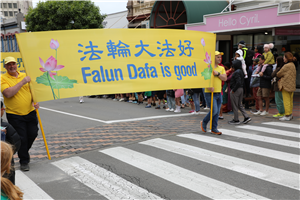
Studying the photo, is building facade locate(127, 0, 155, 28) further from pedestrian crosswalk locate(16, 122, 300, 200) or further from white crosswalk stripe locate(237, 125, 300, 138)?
pedestrian crosswalk locate(16, 122, 300, 200)

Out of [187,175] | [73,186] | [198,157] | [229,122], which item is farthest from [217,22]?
[73,186]

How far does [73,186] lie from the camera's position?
15.4 feet

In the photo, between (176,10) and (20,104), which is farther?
(176,10)

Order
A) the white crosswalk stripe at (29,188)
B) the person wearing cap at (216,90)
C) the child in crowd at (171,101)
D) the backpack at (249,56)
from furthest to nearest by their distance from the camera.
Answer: the backpack at (249,56), the child in crowd at (171,101), the person wearing cap at (216,90), the white crosswalk stripe at (29,188)

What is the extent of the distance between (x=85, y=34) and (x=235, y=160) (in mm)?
3870

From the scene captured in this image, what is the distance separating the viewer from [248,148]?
21.7ft

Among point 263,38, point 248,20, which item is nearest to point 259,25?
point 248,20

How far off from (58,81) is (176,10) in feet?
57.9

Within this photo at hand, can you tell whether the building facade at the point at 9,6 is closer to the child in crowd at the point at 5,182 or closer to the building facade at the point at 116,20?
the building facade at the point at 116,20

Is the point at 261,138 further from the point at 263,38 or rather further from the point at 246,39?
the point at 246,39

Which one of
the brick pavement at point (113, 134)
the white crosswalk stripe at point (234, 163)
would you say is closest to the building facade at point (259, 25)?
the brick pavement at point (113, 134)

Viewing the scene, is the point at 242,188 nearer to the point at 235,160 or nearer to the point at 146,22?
the point at 235,160

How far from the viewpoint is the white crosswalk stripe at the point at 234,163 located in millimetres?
4871

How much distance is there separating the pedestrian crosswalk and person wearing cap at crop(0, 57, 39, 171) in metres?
0.62
